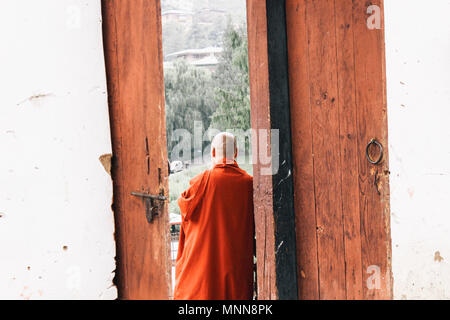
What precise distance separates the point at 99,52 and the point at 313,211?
4.59ft

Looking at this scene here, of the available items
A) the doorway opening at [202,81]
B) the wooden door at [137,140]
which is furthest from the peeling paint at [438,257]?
the doorway opening at [202,81]

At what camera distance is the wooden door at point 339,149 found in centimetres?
166

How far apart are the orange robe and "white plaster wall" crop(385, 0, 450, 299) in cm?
105

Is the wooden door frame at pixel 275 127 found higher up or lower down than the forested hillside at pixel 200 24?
lower down

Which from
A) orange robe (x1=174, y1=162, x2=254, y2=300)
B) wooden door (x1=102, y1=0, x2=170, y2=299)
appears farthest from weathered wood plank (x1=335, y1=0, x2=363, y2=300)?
wooden door (x1=102, y1=0, x2=170, y2=299)

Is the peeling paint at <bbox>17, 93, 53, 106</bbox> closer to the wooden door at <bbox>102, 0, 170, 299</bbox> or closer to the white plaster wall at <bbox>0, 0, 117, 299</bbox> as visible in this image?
the white plaster wall at <bbox>0, 0, 117, 299</bbox>

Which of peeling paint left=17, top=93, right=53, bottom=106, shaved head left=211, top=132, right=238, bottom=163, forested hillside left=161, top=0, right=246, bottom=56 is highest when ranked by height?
forested hillside left=161, top=0, right=246, bottom=56

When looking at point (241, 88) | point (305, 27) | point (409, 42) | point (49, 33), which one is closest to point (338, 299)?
point (409, 42)

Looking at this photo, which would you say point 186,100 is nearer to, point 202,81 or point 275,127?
point 202,81

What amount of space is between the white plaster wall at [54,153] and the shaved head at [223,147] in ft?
2.33

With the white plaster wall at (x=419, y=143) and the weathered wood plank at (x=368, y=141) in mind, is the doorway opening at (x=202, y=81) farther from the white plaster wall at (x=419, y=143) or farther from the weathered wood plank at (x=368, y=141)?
the white plaster wall at (x=419, y=143)

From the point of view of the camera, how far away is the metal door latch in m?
2.12

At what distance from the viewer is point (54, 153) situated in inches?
79.5

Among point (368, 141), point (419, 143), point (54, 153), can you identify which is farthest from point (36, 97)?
point (419, 143)
